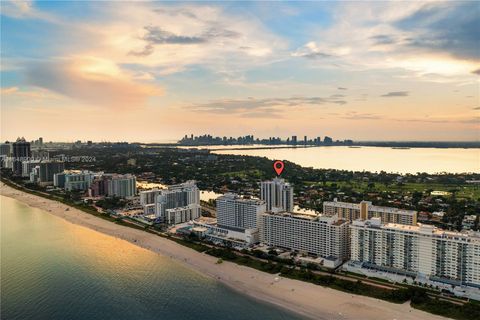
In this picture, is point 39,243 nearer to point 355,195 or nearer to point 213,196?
point 213,196

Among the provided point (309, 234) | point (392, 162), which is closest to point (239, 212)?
point (309, 234)

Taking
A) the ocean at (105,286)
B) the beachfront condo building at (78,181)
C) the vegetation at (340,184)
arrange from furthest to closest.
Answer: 1. the beachfront condo building at (78,181)
2. the vegetation at (340,184)
3. the ocean at (105,286)

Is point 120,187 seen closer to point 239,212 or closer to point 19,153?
point 239,212

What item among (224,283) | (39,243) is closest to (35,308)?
(224,283)

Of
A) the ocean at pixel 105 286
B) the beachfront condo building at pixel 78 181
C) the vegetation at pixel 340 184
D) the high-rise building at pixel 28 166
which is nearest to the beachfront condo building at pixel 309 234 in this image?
the ocean at pixel 105 286

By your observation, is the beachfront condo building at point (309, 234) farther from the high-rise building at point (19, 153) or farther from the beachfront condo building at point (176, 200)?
the high-rise building at point (19, 153)

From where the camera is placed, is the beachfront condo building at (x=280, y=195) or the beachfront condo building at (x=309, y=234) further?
the beachfront condo building at (x=280, y=195)
